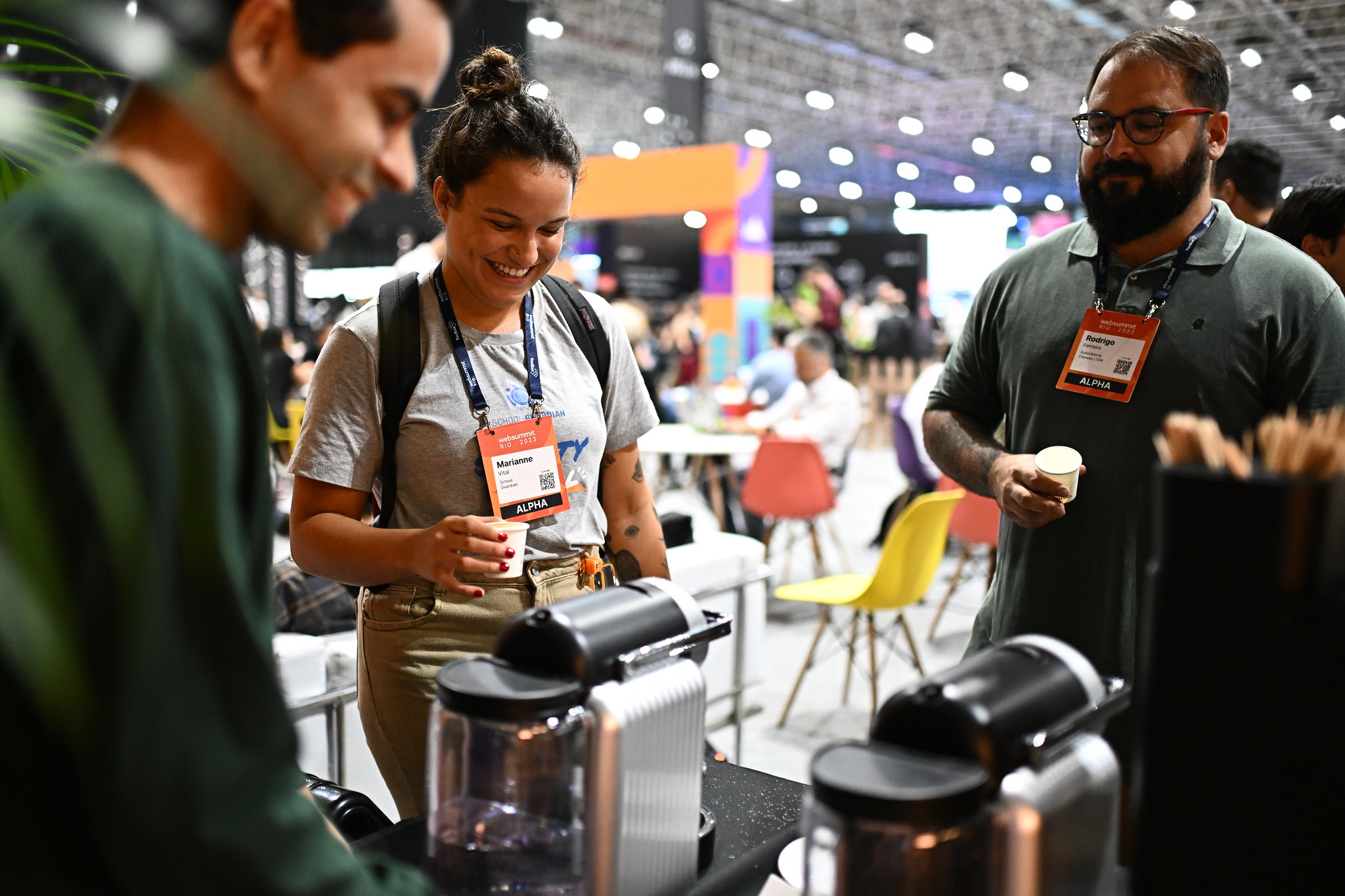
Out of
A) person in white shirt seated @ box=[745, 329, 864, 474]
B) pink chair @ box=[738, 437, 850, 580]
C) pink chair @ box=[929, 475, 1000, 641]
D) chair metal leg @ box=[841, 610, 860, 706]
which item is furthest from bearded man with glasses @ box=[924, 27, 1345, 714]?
person in white shirt seated @ box=[745, 329, 864, 474]

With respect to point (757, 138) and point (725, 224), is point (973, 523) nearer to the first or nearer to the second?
point (725, 224)

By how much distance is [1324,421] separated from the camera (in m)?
0.66

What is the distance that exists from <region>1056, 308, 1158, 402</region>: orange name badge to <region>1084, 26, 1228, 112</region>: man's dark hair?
34cm

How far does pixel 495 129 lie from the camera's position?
4.55 feet

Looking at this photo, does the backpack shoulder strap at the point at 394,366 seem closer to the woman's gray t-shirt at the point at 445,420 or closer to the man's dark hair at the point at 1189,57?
the woman's gray t-shirt at the point at 445,420

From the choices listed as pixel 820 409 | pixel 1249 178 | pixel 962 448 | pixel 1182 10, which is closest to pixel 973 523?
pixel 820 409

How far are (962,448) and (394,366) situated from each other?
0.94 meters

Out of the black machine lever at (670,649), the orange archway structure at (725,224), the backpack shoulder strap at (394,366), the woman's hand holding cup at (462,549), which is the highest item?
the orange archway structure at (725,224)

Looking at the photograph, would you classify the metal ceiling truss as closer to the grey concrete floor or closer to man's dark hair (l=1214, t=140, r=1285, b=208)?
the grey concrete floor

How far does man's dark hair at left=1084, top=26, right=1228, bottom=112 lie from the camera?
5.13ft

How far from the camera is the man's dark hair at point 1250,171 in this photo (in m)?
2.65

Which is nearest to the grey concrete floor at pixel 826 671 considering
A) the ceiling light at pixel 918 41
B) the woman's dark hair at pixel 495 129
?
the woman's dark hair at pixel 495 129

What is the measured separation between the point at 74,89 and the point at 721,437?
11.3 ft

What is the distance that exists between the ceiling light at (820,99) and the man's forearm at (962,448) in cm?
1596
